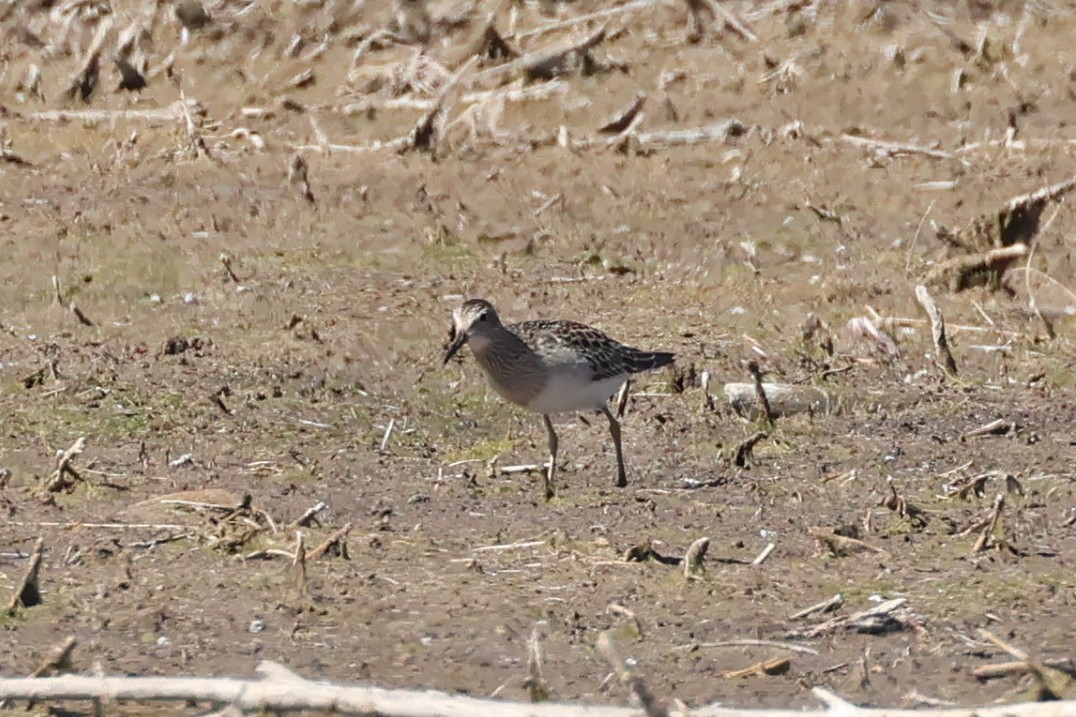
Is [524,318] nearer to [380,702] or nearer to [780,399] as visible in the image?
[780,399]

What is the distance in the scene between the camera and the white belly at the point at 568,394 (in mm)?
8195

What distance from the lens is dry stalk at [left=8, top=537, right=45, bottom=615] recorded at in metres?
5.84

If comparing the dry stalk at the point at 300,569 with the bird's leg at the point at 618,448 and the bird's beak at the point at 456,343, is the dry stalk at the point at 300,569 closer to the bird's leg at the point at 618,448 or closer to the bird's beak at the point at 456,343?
the bird's leg at the point at 618,448

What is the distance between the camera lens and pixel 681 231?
11828 mm

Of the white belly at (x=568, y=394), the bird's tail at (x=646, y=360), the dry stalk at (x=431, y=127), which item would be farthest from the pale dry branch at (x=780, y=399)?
the dry stalk at (x=431, y=127)

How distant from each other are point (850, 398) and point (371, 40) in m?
7.39

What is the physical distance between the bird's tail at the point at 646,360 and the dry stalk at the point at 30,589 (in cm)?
316

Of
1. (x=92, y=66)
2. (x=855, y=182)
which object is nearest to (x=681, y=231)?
(x=855, y=182)

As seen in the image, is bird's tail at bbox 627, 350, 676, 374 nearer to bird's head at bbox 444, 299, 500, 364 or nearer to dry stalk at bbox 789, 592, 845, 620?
bird's head at bbox 444, 299, 500, 364

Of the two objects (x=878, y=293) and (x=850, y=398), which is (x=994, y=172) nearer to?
(x=878, y=293)

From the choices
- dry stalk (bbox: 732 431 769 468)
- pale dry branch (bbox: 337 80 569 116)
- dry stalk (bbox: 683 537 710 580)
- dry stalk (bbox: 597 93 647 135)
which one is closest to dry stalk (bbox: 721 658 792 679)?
dry stalk (bbox: 683 537 710 580)

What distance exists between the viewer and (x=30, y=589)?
234 inches

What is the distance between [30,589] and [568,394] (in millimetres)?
2811

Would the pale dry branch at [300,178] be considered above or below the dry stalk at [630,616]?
below
